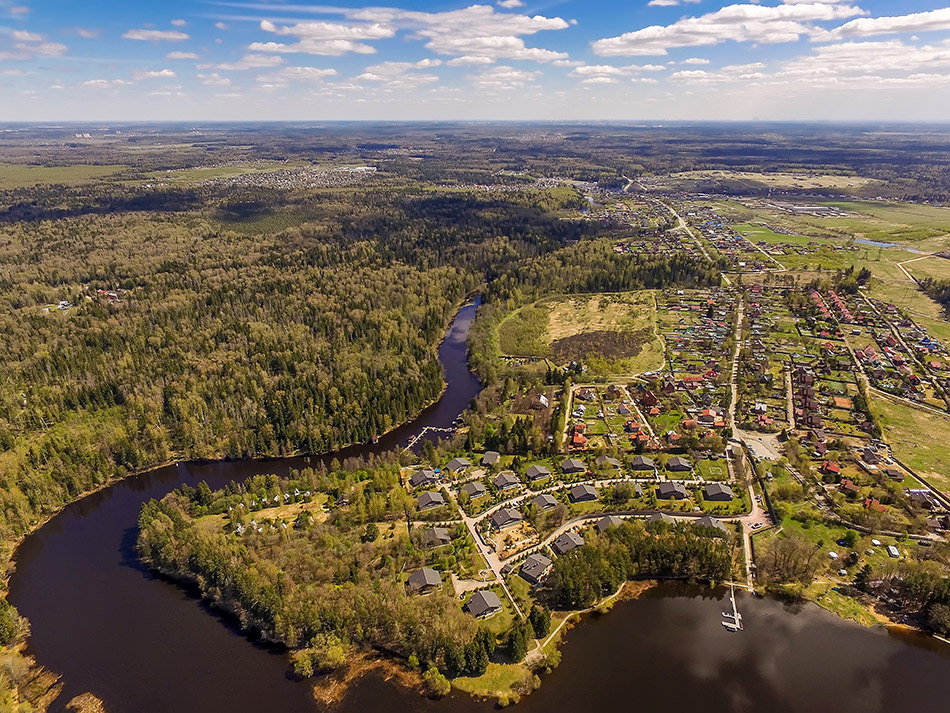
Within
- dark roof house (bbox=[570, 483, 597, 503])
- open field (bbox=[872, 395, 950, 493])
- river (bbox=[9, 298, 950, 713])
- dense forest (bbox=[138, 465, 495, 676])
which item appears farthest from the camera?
open field (bbox=[872, 395, 950, 493])

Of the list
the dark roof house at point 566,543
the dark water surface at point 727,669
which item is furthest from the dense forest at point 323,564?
the dark roof house at point 566,543

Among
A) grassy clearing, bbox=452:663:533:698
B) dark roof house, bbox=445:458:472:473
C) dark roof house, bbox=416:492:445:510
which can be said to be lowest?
grassy clearing, bbox=452:663:533:698

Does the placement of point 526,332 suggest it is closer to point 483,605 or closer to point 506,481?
point 506,481

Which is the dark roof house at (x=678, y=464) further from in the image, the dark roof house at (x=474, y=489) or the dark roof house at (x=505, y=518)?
the dark roof house at (x=474, y=489)

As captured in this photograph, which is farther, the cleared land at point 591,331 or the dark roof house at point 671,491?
the cleared land at point 591,331

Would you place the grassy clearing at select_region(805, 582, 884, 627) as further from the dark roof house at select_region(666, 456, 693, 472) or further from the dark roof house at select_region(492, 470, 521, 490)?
the dark roof house at select_region(492, 470, 521, 490)

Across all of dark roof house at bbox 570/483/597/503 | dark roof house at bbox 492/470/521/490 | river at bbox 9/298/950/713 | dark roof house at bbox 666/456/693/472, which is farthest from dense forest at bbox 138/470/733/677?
dark roof house at bbox 666/456/693/472
